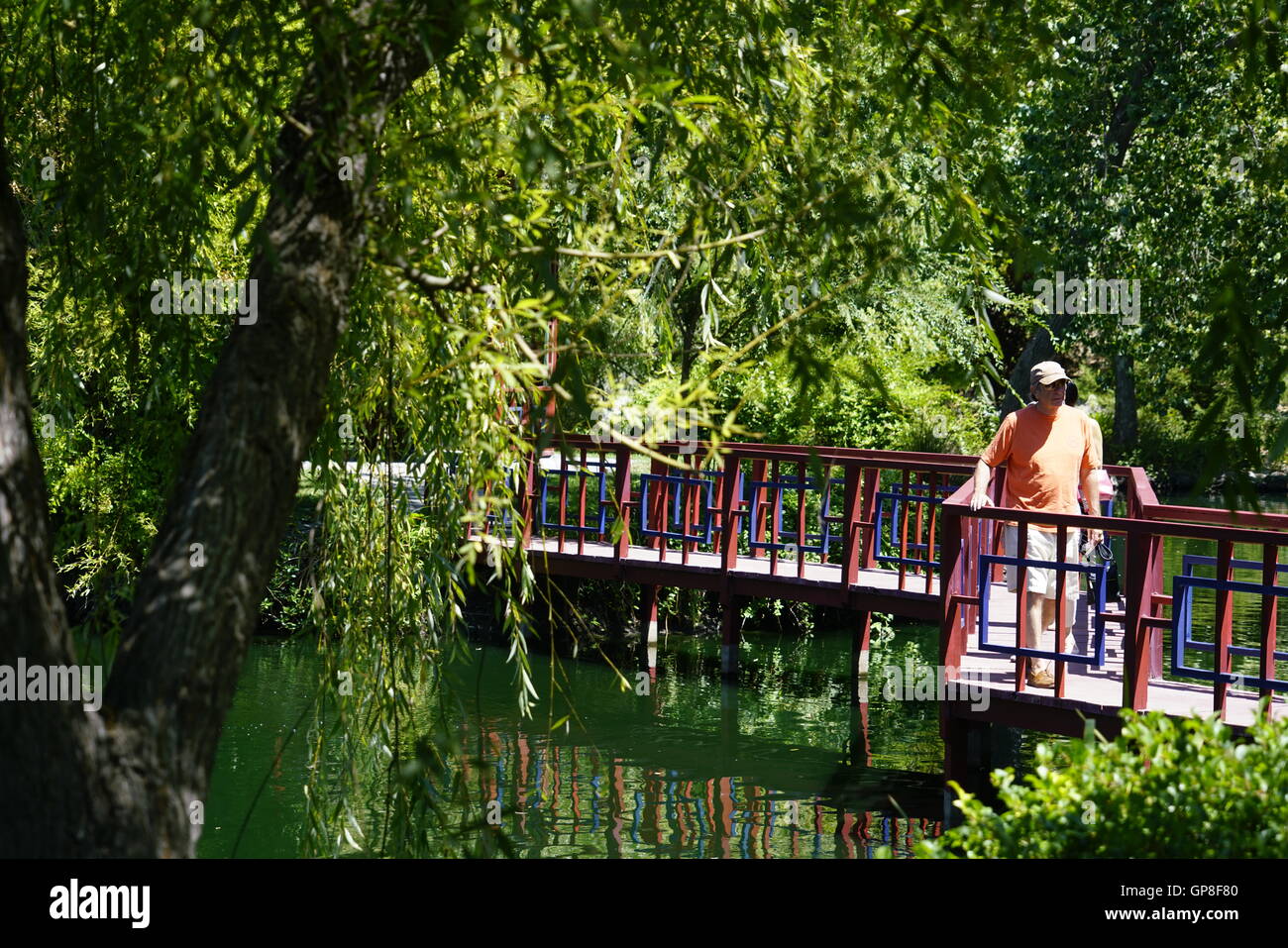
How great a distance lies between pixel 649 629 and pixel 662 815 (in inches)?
226

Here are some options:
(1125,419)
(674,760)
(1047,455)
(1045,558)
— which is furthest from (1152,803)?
(1125,419)

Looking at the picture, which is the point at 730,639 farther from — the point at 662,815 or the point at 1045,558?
the point at 1045,558

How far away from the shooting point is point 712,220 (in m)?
5.26

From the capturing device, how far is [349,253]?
11.8 feet

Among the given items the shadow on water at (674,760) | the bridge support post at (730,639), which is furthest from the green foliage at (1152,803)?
the bridge support post at (730,639)

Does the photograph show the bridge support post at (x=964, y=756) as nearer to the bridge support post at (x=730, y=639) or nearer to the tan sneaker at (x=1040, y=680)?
the tan sneaker at (x=1040, y=680)

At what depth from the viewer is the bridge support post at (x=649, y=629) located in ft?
55.0

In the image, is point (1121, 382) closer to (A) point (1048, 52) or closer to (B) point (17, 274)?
(A) point (1048, 52)

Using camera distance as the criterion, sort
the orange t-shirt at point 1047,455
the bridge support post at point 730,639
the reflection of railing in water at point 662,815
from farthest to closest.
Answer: the bridge support post at point 730,639 → the reflection of railing in water at point 662,815 → the orange t-shirt at point 1047,455

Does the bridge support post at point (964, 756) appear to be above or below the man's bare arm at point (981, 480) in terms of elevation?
below

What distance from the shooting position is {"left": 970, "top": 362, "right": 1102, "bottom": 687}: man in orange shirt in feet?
27.6

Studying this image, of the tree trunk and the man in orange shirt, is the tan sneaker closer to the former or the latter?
the man in orange shirt

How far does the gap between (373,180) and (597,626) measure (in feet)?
46.9
